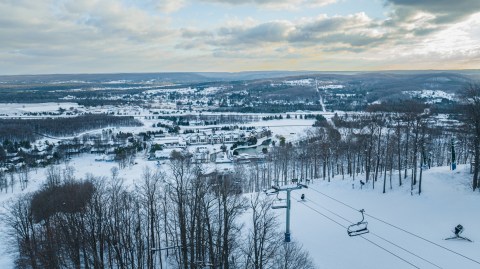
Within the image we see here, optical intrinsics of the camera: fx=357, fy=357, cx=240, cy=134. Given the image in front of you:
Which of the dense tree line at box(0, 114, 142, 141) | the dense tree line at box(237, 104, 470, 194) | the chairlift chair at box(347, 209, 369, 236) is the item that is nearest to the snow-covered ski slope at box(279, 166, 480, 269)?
the chairlift chair at box(347, 209, 369, 236)

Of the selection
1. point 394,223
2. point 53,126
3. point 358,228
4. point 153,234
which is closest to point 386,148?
point 394,223

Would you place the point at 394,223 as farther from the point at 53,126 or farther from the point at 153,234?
the point at 53,126

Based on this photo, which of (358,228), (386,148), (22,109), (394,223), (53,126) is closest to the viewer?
(358,228)

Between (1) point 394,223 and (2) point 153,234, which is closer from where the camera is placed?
(2) point 153,234

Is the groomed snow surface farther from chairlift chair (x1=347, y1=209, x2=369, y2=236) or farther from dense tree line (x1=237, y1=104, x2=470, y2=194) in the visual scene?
dense tree line (x1=237, y1=104, x2=470, y2=194)

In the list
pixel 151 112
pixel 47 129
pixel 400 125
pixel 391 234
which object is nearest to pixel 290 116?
pixel 151 112

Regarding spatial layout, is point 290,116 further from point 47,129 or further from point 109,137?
point 47,129
